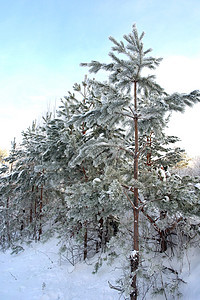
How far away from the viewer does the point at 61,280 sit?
574 centimetres

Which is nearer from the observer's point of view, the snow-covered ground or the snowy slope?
the snow-covered ground

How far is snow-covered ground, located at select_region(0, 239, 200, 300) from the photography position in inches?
158

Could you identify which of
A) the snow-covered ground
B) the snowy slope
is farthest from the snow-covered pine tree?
the snowy slope

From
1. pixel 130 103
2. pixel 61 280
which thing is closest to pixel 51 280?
pixel 61 280

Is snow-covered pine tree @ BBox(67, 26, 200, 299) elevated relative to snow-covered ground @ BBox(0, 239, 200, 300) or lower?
elevated

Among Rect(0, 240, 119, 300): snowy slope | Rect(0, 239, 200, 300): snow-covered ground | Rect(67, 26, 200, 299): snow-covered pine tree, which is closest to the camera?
Rect(67, 26, 200, 299): snow-covered pine tree

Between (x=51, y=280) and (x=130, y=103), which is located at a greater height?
(x=130, y=103)

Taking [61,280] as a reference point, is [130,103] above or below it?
above

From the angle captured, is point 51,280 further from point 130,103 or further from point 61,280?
point 130,103

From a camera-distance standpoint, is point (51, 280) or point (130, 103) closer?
point (130, 103)

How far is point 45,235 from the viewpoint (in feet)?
23.3

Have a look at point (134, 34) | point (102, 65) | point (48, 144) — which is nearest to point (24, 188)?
point (48, 144)

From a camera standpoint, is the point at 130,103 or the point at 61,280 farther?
the point at 61,280

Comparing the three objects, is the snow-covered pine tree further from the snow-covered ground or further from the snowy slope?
the snowy slope
